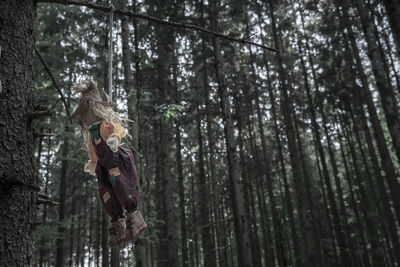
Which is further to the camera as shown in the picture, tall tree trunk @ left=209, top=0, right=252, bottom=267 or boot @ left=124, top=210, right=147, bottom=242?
tall tree trunk @ left=209, top=0, right=252, bottom=267

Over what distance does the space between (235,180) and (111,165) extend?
6.31 m

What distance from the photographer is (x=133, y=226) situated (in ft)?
8.41

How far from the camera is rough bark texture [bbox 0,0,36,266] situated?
194cm

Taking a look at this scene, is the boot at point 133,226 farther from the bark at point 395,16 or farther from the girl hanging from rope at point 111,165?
the bark at point 395,16

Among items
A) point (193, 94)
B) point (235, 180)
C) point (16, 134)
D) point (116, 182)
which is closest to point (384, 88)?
point (235, 180)

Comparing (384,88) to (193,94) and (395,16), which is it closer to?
(395,16)

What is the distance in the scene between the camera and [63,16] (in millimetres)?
12039

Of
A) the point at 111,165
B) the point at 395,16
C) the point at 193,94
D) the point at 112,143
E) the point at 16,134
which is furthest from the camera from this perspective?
the point at 193,94

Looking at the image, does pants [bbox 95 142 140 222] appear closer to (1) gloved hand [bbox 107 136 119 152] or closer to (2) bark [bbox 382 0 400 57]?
(1) gloved hand [bbox 107 136 119 152]

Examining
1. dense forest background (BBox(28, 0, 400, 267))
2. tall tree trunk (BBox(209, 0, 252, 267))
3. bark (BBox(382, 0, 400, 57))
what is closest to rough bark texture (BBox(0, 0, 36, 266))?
dense forest background (BBox(28, 0, 400, 267))

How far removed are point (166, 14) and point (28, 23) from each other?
8.17 meters

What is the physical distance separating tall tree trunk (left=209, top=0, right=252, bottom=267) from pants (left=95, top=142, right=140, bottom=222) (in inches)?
240

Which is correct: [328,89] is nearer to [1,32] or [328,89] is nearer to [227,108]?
[227,108]

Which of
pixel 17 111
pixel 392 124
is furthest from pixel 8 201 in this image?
pixel 392 124
